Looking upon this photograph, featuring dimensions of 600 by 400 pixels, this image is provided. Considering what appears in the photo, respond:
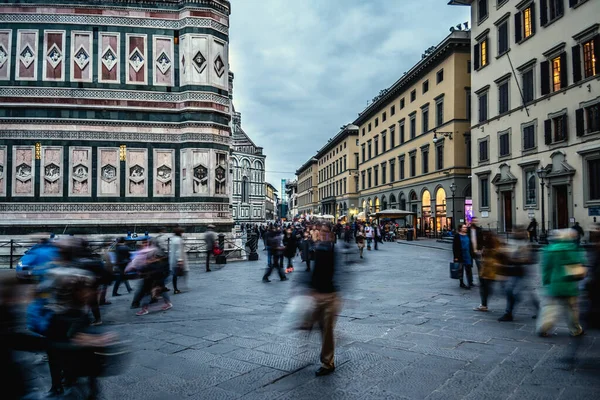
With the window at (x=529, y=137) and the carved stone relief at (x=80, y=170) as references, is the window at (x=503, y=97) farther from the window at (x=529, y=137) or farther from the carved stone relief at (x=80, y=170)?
the carved stone relief at (x=80, y=170)

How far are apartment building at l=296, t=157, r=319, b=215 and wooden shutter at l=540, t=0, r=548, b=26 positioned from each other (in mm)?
64351

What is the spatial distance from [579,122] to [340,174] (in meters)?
48.1

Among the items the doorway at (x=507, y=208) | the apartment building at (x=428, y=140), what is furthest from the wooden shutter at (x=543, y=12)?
the doorway at (x=507, y=208)

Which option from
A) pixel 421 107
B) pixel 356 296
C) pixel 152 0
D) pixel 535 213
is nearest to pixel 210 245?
pixel 356 296

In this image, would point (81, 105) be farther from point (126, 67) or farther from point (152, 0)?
point (152, 0)

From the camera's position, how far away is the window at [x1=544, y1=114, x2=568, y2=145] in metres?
23.2

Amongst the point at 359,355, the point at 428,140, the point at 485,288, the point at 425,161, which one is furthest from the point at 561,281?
the point at 425,161

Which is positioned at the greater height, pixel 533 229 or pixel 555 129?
pixel 555 129

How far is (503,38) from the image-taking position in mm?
28750

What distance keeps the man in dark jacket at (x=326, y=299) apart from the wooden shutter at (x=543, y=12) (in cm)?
2533

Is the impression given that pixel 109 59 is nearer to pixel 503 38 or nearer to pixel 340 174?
pixel 503 38

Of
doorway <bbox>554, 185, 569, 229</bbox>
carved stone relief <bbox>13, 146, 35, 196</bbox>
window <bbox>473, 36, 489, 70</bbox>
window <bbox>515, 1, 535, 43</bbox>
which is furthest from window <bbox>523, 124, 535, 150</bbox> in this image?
carved stone relief <bbox>13, 146, 35, 196</bbox>

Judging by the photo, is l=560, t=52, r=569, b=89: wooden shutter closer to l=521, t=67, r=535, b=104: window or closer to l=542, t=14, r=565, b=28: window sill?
l=542, t=14, r=565, b=28: window sill

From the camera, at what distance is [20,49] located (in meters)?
18.5
